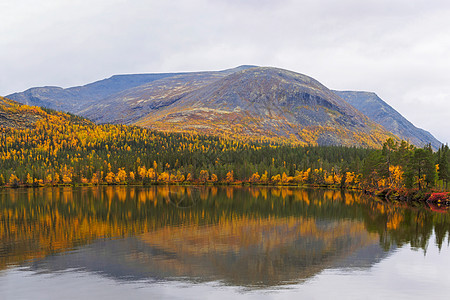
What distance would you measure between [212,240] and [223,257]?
10.9 m

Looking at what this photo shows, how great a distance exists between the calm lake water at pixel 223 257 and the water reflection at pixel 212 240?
0.50 feet

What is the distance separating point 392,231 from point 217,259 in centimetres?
3724

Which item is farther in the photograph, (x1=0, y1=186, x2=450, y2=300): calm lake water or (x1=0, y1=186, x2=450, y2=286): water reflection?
(x1=0, y1=186, x2=450, y2=286): water reflection

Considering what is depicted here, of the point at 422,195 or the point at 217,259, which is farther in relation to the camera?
the point at 422,195

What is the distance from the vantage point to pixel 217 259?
148 ft

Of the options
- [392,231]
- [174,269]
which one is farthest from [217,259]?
[392,231]

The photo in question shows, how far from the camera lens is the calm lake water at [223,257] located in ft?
114

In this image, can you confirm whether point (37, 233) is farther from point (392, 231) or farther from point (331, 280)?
point (392, 231)

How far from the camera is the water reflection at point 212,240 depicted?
4159cm

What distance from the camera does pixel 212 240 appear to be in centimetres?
5678

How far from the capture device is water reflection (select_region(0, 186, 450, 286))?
136ft

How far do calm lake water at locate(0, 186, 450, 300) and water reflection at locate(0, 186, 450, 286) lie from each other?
0.50ft

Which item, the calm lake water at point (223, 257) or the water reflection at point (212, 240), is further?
the water reflection at point (212, 240)

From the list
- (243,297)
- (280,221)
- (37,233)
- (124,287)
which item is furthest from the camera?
(280,221)
